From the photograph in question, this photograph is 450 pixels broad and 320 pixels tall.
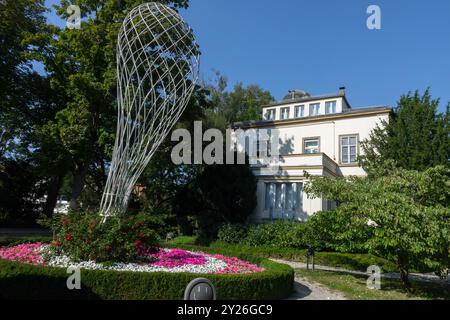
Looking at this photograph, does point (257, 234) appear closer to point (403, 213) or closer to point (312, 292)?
point (312, 292)

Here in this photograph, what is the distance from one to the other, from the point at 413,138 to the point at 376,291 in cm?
1254

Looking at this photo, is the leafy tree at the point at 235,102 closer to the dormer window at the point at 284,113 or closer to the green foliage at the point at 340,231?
the dormer window at the point at 284,113

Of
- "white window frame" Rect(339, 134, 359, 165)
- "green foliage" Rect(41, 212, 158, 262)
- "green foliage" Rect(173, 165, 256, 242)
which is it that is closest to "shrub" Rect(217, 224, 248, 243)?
"green foliage" Rect(173, 165, 256, 242)

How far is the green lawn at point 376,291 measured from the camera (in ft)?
27.7

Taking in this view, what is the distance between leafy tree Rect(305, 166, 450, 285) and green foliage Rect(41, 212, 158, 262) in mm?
5385

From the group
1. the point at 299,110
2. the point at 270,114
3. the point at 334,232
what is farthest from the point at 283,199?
the point at 334,232

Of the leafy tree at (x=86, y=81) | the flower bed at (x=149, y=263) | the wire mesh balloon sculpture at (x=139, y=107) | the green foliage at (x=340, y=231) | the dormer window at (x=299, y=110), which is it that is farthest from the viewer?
the dormer window at (x=299, y=110)

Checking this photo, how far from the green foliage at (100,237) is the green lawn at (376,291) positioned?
5411 mm

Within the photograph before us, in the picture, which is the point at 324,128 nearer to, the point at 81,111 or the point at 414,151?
the point at 414,151

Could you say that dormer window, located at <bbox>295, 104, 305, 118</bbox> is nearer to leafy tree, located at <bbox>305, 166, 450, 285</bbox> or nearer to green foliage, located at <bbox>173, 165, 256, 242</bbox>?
green foliage, located at <bbox>173, 165, 256, 242</bbox>

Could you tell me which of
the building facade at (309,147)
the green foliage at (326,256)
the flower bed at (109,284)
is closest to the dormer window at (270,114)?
the building facade at (309,147)

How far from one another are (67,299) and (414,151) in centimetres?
1831

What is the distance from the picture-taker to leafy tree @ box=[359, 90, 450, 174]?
17891 mm
